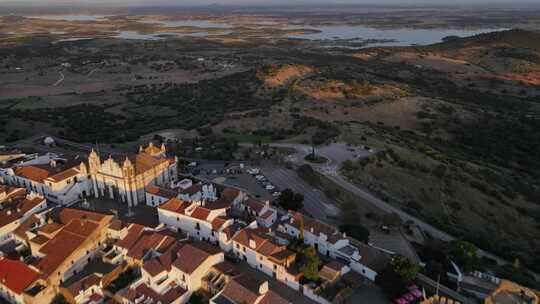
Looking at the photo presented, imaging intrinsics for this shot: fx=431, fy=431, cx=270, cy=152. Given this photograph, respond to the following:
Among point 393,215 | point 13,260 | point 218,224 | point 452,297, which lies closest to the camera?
point 452,297

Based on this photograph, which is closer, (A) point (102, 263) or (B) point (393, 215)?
(A) point (102, 263)

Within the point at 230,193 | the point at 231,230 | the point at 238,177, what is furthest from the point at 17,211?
the point at 238,177

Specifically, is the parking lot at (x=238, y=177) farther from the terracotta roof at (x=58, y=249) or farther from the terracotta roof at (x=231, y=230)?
the terracotta roof at (x=58, y=249)

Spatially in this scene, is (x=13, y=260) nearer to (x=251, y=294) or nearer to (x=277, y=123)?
(x=251, y=294)

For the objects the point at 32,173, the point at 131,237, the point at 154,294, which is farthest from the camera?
the point at 32,173

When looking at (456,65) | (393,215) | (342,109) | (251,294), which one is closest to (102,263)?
(251,294)

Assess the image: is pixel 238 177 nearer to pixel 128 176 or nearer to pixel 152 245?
pixel 128 176

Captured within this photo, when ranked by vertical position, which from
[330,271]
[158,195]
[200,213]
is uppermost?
[200,213]
